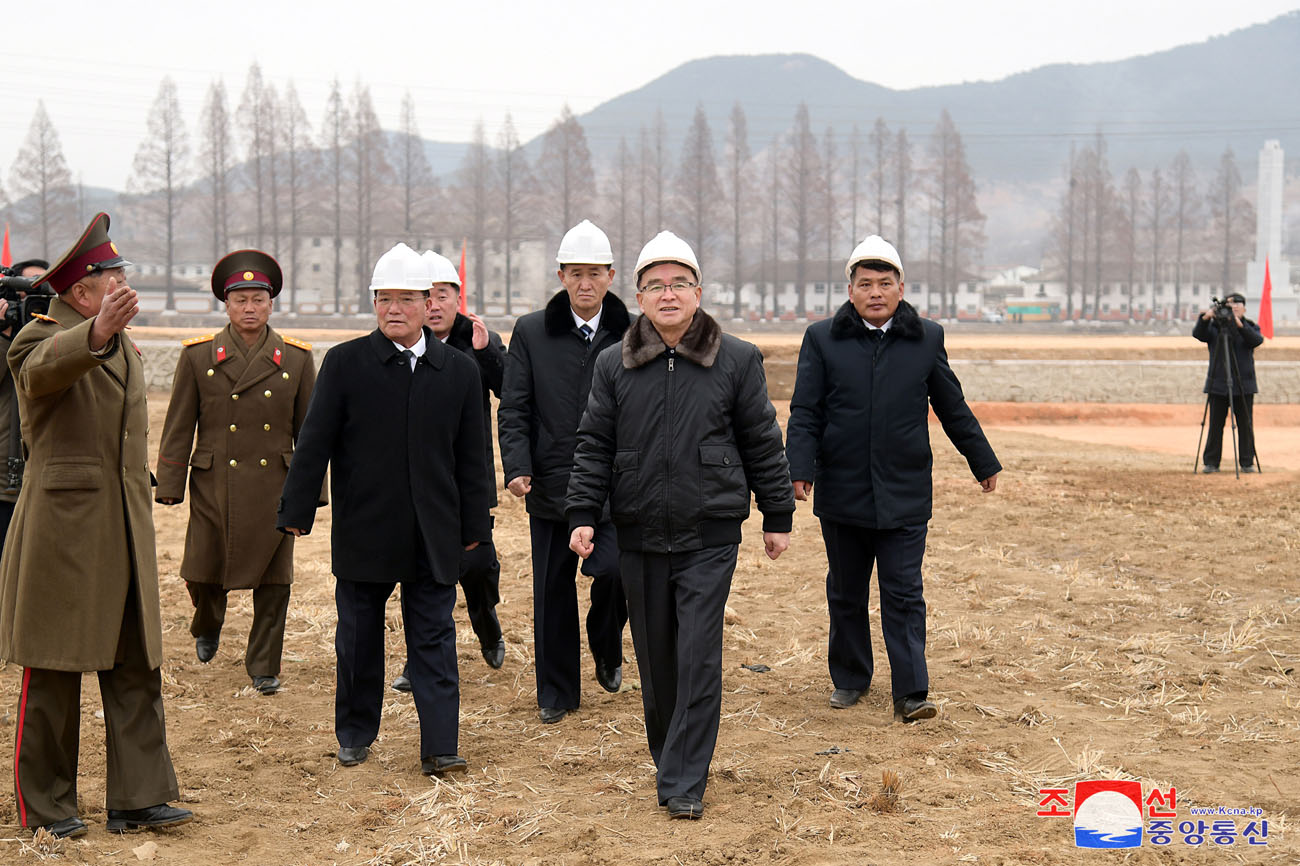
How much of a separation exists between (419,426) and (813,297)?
291 ft

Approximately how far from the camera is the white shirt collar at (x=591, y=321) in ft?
20.6

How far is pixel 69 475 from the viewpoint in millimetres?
4527

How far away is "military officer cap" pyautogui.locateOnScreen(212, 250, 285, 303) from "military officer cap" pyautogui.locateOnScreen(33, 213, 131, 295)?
2.02 m

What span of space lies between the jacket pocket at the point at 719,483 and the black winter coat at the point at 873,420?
1.16 metres

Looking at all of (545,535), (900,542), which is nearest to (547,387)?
(545,535)

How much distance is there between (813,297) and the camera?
92562 millimetres

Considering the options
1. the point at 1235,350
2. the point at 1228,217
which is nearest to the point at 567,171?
the point at 1228,217

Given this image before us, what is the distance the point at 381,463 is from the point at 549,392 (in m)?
1.13

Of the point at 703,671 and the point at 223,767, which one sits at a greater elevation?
the point at 703,671

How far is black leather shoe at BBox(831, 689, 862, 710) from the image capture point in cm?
632

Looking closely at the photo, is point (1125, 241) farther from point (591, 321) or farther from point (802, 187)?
point (591, 321)

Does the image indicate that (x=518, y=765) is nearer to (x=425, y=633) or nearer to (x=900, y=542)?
(x=425, y=633)

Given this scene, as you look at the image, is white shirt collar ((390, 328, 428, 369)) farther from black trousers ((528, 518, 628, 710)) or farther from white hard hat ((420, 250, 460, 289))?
white hard hat ((420, 250, 460, 289))

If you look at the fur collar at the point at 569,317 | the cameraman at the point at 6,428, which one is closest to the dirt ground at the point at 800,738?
the cameraman at the point at 6,428
